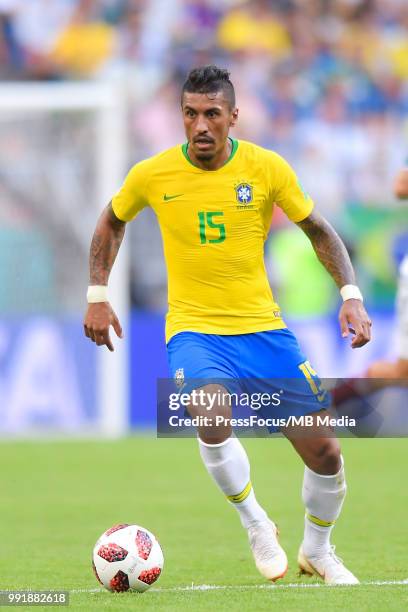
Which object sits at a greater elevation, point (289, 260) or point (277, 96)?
point (277, 96)

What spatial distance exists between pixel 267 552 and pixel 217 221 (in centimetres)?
157

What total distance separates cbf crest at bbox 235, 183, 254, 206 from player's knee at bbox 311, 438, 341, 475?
1.19 meters

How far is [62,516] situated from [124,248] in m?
5.55

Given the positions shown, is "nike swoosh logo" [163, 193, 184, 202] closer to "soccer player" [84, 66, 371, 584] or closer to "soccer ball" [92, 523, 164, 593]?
"soccer player" [84, 66, 371, 584]

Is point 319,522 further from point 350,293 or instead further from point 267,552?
point 350,293

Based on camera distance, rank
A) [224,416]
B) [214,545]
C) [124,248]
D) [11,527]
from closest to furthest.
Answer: [224,416] → [214,545] → [11,527] → [124,248]

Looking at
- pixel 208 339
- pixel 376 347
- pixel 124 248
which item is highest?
pixel 208 339

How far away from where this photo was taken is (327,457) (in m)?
5.92

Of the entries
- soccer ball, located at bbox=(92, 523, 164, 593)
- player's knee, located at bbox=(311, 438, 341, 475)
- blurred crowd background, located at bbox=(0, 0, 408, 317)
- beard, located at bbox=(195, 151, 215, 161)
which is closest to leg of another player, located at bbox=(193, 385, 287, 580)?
player's knee, located at bbox=(311, 438, 341, 475)

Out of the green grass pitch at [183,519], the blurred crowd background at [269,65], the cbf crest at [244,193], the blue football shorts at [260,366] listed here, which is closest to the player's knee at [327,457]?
the blue football shorts at [260,366]

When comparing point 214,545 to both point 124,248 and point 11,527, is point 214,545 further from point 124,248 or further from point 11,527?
point 124,248

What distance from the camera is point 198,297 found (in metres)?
6.06

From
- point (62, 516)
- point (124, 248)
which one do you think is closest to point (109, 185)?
point (124, 248)

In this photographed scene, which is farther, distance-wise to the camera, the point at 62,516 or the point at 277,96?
the point at 277,96
